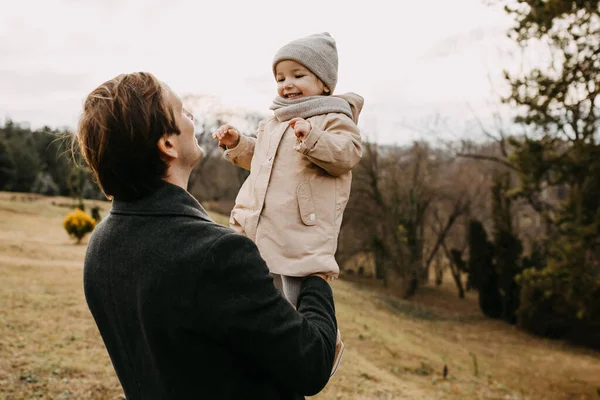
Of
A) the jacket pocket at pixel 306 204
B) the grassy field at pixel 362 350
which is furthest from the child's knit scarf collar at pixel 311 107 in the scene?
the grassy field at pixel 362 350

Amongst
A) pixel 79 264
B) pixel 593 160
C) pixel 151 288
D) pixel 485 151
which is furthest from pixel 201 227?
pixel 485 151

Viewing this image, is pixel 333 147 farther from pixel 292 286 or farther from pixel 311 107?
pixel 292 286

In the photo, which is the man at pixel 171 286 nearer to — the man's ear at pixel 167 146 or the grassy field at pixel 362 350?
the man's ear at pixel 167 146

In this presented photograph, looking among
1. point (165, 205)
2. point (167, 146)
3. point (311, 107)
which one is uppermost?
point (311, 107)

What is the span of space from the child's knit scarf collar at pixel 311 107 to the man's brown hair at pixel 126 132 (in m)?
0.81

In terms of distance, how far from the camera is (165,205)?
1350 millimetres

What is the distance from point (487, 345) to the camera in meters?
17.6

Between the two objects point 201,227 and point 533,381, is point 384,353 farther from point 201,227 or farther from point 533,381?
point 201,227

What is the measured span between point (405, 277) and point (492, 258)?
4.47m

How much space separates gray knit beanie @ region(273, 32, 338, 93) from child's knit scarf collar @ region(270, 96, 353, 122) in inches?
4.5

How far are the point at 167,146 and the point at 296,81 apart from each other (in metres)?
0.93

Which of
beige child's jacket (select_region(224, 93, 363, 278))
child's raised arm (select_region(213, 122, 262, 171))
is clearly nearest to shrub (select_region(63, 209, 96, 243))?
child's raised arm (select_region(213, 122, 262, 171))

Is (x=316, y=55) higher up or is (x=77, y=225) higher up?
(x=316, y=55)

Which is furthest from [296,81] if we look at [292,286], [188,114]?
[292,286]
